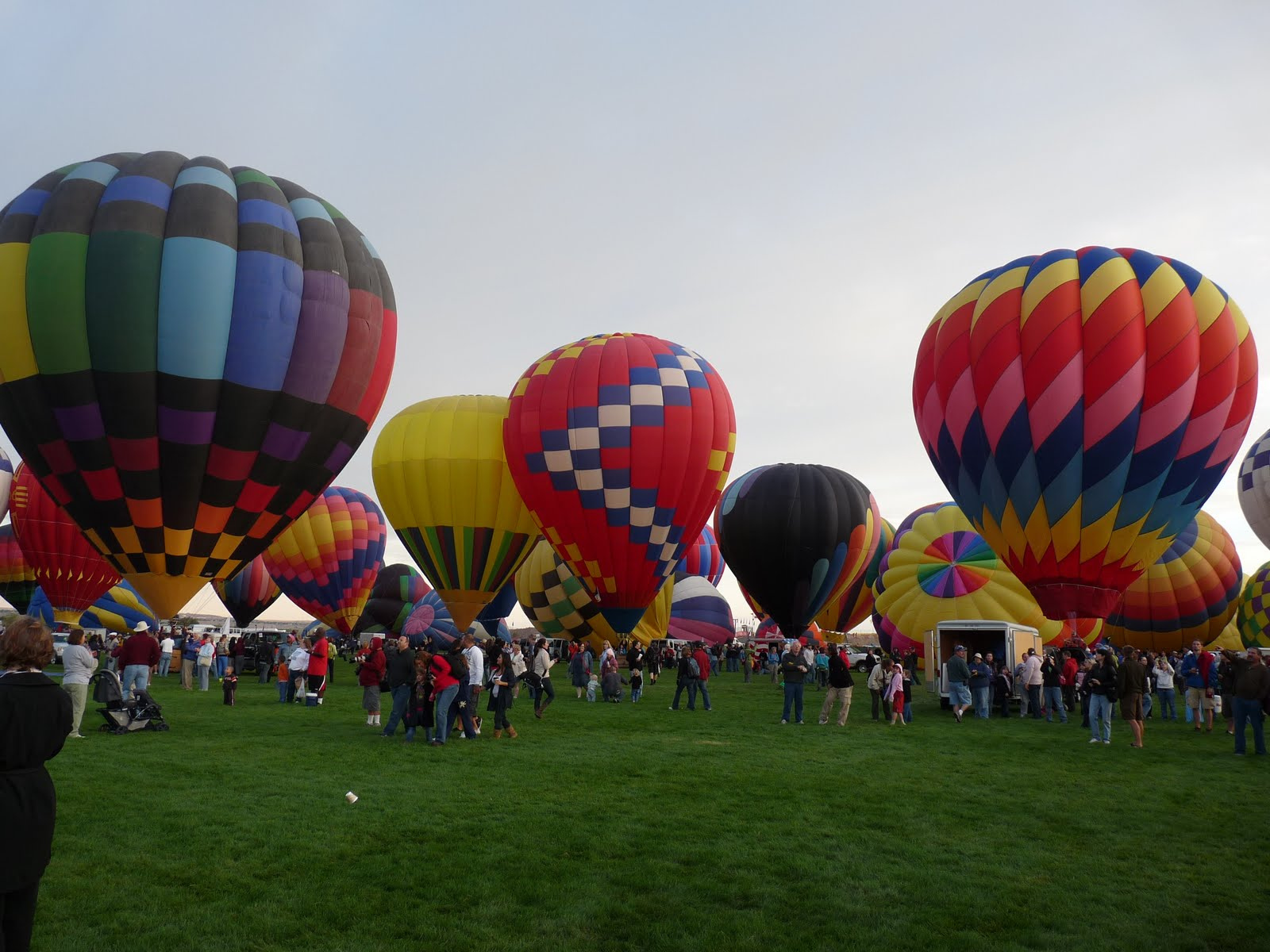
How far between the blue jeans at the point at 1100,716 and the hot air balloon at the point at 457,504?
15907mm

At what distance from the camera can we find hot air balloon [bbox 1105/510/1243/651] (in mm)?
32625

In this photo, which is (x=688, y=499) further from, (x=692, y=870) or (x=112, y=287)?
(x=692, y=870)

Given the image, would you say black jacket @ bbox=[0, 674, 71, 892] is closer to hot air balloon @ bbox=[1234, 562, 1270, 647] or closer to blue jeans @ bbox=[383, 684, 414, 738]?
blue jeans @ bbox=[383, 684, 414, 738]

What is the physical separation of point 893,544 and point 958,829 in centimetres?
2109

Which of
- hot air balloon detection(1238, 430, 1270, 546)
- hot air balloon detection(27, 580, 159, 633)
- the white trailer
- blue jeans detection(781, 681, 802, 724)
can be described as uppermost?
hot air balloon detection(1238, 430, 1270, 546)

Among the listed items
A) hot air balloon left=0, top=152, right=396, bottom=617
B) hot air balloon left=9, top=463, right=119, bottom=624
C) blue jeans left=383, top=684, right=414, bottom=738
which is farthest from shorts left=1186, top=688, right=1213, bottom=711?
hot air balloon left=9, top=463, right=119, bottom=624

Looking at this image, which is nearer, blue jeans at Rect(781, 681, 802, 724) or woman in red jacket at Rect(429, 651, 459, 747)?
woman in red jacket at Rect(429, 651, 459, 747)

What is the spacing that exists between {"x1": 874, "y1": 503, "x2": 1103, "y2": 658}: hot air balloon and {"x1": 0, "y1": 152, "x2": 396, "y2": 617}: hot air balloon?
16.7 metres

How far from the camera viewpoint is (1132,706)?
1304 cm

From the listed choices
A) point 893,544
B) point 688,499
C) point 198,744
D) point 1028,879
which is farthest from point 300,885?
point 893,544

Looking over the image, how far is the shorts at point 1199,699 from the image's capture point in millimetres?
15484

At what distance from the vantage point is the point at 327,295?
15305 mm

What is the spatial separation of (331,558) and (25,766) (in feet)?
103

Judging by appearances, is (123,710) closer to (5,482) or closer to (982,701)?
(982,701)
